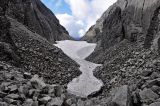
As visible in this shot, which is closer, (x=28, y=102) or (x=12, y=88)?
(x=28, y=102)

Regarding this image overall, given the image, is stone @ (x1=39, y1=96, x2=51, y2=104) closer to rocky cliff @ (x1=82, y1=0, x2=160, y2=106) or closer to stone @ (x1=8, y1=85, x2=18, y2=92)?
stone @ (x1=8, y1=85, x2=18, y2=92)

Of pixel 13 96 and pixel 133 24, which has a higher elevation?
pixel 133 24

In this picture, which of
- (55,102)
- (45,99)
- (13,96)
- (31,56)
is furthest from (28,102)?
(31,56)

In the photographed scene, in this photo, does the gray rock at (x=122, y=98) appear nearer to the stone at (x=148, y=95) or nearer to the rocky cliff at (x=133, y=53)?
the rocky cliff at (x=133, y=53)

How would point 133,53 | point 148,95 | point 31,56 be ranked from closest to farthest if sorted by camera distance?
1. point 148,95
2. point 31,56
3. point 133,53

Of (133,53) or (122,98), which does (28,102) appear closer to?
(122,98)

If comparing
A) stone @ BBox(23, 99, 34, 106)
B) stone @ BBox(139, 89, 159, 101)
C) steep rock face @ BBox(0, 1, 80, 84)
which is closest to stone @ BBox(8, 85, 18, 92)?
stone @ BBox(23, 99, 34, 106)
